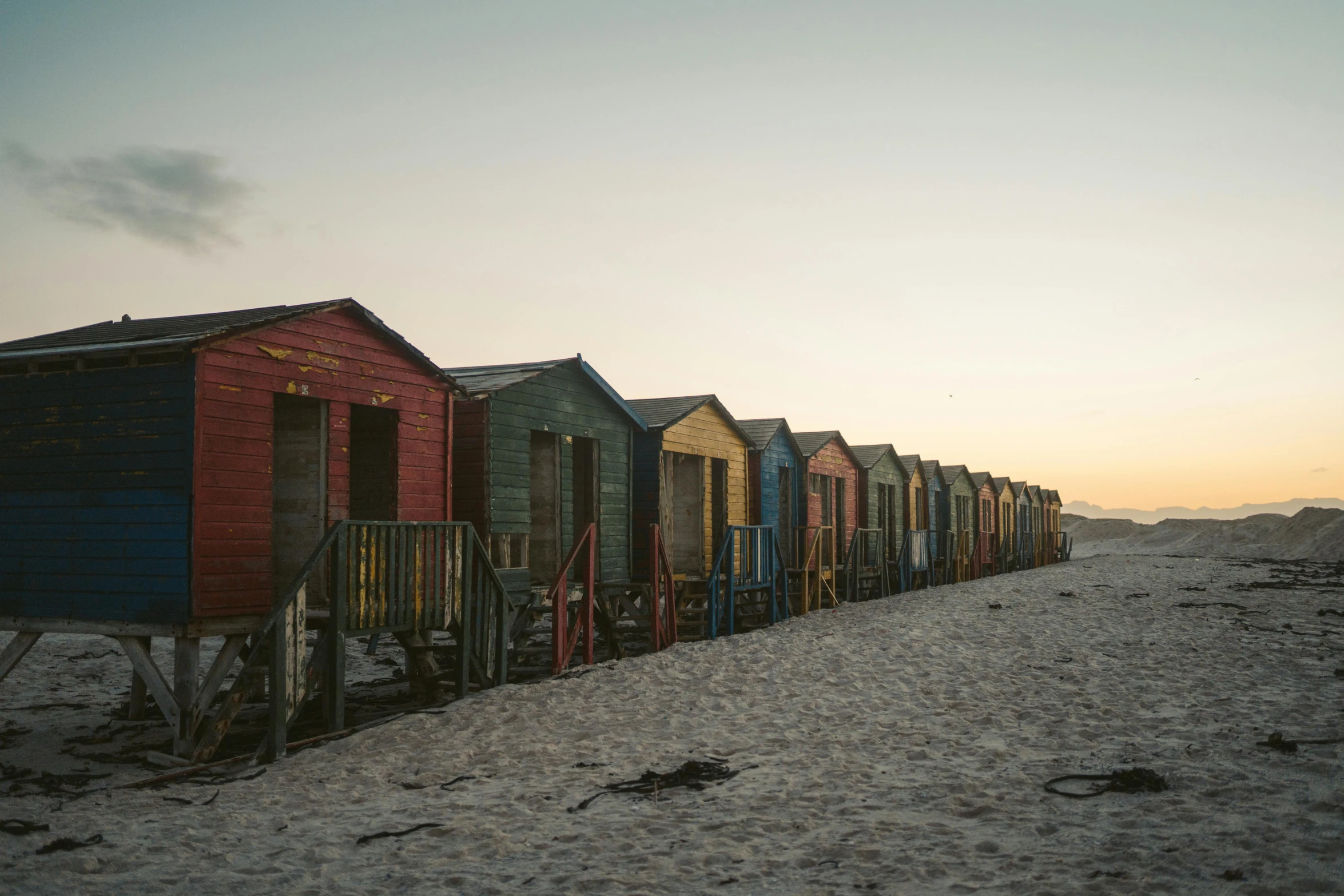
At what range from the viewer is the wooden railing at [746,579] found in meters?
17.1

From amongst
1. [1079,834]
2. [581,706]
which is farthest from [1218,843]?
[581,706]

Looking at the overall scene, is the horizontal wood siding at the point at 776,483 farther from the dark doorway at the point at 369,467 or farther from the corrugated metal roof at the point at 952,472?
the corrugated metal roof at the point at 952,472

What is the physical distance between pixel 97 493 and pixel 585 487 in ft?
24.8

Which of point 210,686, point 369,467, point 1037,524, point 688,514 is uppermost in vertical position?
point 369,467

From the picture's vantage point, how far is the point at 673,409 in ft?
59.1

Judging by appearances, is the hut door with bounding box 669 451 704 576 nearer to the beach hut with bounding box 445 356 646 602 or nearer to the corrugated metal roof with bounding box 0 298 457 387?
the beach hut with bounding box 445 356 646 602

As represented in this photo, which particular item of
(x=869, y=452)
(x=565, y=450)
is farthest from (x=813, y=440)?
(x=565, y=450)

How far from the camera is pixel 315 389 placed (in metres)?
10.2

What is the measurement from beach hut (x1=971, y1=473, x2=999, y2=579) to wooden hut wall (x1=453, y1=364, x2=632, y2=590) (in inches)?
924

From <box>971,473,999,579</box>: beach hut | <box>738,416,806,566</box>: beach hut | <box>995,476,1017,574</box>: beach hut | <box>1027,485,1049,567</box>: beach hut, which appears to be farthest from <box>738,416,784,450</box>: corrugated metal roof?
<box>1027,485,1049,567</box>: beach hut

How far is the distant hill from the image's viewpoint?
61.4 metres

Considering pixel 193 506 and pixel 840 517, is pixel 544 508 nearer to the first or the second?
pixel 193 506

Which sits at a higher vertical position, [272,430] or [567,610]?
[272,430]

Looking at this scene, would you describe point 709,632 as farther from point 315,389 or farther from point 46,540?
point 46,540
